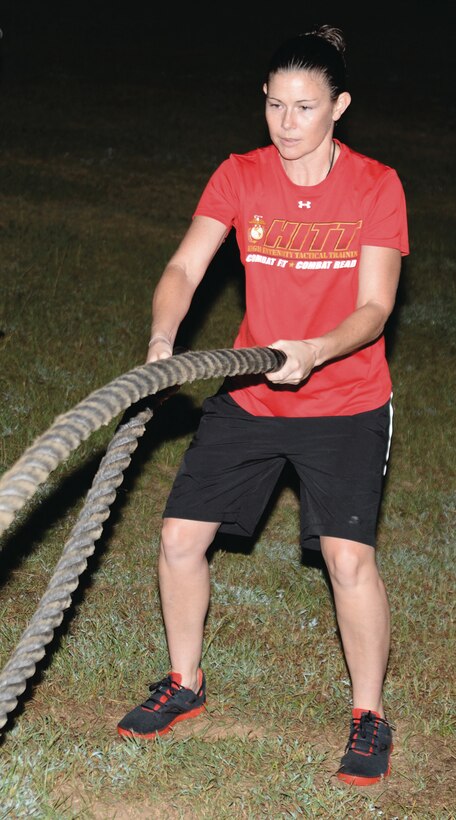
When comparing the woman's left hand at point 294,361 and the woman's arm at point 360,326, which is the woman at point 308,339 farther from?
the woman's left hand at point 294,361

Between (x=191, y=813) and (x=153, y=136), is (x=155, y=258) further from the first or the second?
(x=191, y=813)

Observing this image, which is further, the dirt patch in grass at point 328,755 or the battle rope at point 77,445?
the dirt patch in grass at point 328,755

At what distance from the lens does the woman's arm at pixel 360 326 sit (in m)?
2.88

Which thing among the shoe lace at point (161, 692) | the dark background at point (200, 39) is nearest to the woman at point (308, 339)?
the shoe lace at point (161, 692)

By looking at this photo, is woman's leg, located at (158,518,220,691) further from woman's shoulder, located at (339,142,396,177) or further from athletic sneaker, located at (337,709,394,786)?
woman's shoulder, located at (339,142,396,177)

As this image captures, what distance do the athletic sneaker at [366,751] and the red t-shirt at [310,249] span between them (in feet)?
3.17

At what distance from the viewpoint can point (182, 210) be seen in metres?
10.5

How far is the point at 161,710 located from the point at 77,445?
1.53 metres

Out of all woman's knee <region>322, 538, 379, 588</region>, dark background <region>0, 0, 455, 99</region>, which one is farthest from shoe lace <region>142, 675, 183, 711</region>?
dark background <region>0, 0, 455, 99</region>

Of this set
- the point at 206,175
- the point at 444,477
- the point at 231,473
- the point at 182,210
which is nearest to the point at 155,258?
the point at 182,210

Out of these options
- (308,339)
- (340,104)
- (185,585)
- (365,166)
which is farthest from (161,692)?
(340,104)

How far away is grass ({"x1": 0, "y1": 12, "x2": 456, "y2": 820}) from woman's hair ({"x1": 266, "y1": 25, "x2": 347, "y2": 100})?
2.04 meters

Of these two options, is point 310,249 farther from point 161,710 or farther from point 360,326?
point 161,710

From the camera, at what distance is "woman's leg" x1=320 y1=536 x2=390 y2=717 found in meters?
3.20
